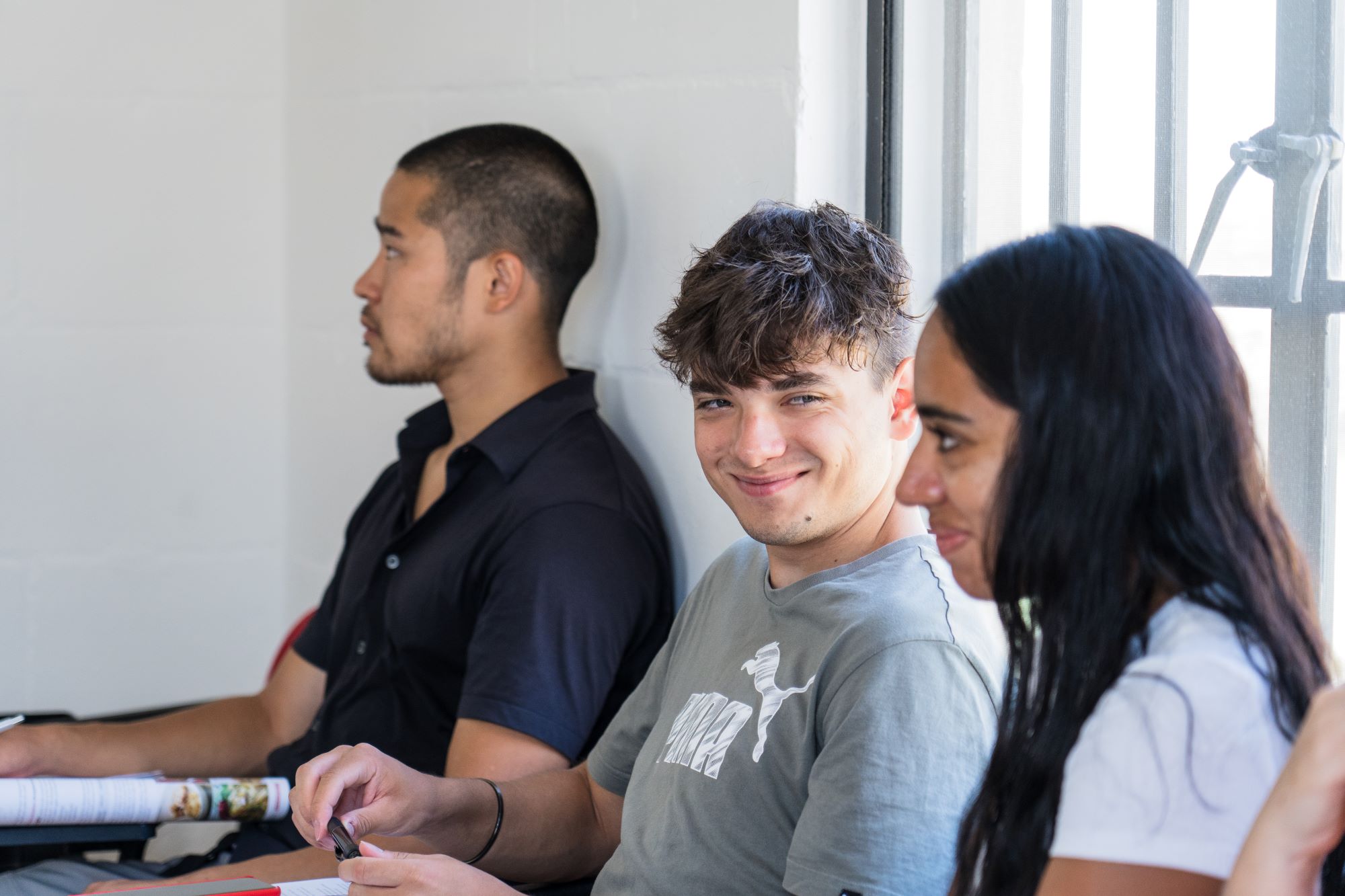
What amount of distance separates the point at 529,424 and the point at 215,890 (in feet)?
2.52

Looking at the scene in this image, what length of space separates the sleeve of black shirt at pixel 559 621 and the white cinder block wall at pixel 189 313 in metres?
0.82

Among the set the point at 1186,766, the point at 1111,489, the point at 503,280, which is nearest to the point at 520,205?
the point at 503,280

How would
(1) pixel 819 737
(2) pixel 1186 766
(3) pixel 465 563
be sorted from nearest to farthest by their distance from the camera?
(2) pixel 1186 766 < (1) pixel 819 737 < (3) pixel 465 563

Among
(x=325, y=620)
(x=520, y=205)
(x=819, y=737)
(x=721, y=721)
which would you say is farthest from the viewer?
(x=325, y=620)

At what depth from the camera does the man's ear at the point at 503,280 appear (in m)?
2.00

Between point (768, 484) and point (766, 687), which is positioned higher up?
point (768, 484)

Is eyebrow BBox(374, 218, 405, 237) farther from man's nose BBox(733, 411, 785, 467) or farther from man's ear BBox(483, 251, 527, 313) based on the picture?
man's nose BBox(733, 411, 785, 467)

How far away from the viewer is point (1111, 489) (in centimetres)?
84

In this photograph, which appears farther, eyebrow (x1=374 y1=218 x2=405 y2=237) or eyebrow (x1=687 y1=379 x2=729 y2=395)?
eyebrow (x1=374 y1=218 x2=405 y2=237)

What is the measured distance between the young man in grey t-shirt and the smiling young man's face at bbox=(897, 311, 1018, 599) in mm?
201

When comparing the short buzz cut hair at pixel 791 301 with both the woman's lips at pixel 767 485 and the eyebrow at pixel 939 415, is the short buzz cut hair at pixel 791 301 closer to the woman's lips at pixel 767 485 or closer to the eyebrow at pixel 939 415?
the woman's lips at pixel 767 485

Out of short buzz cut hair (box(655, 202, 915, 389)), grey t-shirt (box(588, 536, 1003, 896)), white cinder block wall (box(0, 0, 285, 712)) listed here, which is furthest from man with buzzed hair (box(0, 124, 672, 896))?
white cinder block wall (box(0, 0, 285, 712))

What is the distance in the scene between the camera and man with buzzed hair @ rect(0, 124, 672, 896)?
1653mm

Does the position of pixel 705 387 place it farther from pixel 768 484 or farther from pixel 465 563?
pixel 465 563
